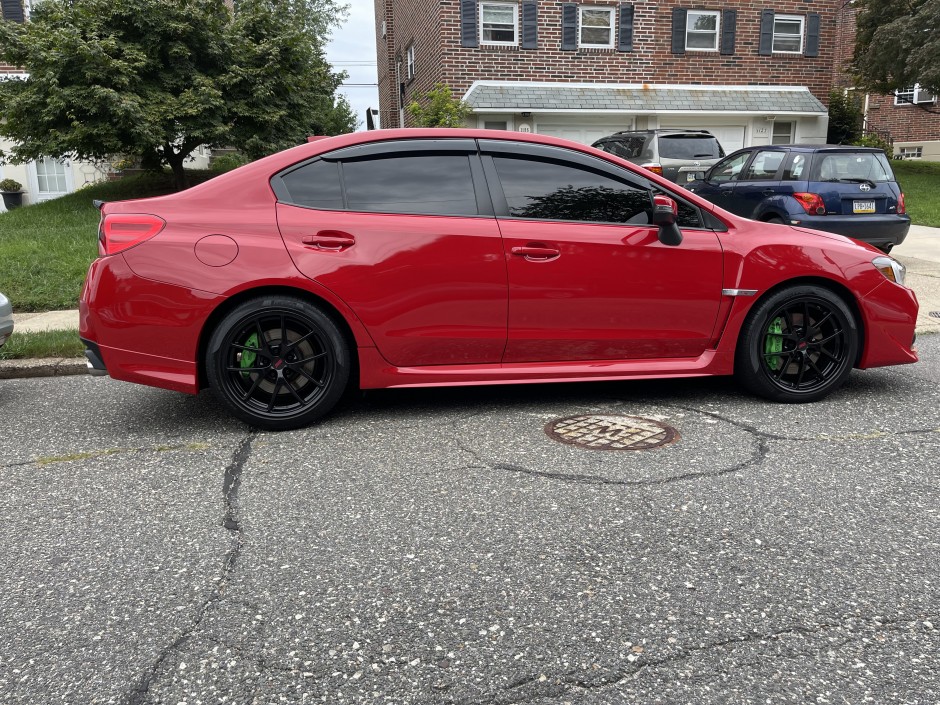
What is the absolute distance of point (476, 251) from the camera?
4.27 meters

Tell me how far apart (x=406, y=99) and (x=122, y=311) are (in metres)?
23.7

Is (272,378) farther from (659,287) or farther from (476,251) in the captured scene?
(659,287)

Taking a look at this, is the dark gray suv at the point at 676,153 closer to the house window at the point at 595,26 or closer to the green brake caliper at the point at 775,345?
the house window at the point at 595,26

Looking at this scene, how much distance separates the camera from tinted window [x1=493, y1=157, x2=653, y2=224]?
14.6ft

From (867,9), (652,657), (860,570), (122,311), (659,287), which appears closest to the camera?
(652,657)

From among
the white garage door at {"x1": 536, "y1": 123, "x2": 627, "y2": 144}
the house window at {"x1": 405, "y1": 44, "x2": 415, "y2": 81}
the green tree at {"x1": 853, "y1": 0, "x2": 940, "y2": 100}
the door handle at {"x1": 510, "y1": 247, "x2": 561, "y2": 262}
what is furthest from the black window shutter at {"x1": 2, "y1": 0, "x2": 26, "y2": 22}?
the door handle at {"x1": 510, "y1": 247, "x2": 561, "y2": 262}

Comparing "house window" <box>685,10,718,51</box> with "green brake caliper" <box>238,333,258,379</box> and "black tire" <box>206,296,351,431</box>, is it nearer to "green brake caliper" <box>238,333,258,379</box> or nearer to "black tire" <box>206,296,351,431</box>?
"black tire" <box>206,296,351,431</box>

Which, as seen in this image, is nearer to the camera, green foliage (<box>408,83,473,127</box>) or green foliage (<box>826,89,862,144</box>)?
green foliage (<box>408,83,473,127</box>)

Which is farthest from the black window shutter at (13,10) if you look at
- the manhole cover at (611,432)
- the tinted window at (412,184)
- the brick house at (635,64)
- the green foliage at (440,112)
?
the manhole cover at (611,432)

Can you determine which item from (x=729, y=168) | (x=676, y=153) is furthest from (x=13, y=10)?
(x=729, y=168)

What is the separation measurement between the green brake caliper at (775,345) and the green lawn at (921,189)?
12527mm

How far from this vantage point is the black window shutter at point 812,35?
73.9 feet

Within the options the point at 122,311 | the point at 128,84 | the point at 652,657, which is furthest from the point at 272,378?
the point at 128,84

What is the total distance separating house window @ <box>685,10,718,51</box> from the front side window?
40.6 feet
